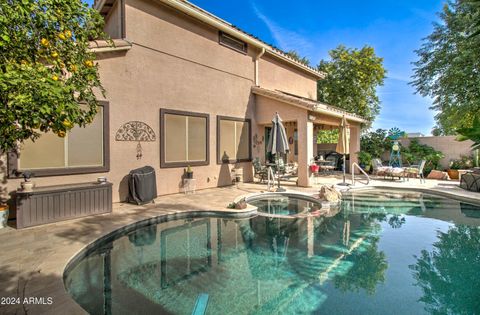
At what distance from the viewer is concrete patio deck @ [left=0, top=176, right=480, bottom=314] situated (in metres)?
3.16

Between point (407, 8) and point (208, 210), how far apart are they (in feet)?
53.8

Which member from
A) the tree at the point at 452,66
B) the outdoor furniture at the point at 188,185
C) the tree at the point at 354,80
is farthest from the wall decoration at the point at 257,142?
the tree at the point at 354,80

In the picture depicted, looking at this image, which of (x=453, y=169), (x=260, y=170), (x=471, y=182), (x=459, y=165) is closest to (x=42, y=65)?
(x=260, y=170)

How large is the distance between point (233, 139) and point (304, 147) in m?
3.35

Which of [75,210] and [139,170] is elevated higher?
[139,170]

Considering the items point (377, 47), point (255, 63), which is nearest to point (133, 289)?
point (255, 63)

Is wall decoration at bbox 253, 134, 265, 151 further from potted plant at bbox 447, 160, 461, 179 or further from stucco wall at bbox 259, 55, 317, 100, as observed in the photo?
potted plant at bbox 447, 160, 461, 179

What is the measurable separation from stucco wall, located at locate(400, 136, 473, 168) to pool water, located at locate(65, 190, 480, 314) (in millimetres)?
10016

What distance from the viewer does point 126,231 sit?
243 inches

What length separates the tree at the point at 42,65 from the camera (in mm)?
2867

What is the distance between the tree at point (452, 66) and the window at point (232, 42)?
34.9 feet

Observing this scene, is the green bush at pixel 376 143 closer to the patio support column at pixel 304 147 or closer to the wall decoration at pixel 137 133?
the patio support column at pixel 304 147

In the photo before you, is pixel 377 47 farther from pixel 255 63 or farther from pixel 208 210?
pixel 208 210

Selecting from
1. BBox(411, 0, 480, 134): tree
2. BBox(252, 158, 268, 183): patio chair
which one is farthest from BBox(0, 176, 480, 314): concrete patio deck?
BBox(411, 0, 480, 134): tree
